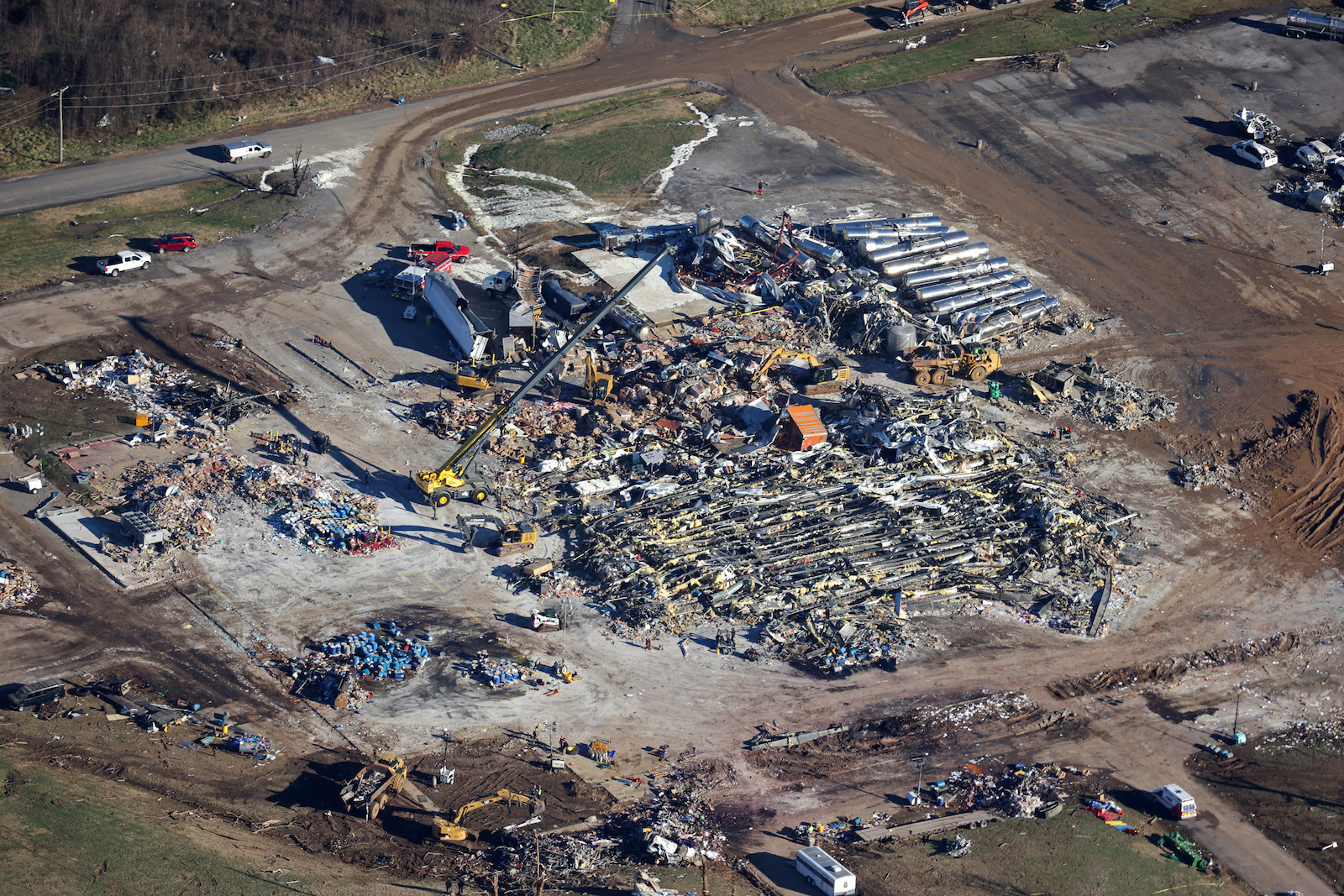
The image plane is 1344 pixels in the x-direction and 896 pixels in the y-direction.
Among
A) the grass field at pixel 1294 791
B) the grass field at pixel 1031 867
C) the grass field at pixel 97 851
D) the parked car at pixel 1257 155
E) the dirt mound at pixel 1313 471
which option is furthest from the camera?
the parked car at pixel 1257 155

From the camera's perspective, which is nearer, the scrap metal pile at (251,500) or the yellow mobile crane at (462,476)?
the scrap metal pile at (251,500)

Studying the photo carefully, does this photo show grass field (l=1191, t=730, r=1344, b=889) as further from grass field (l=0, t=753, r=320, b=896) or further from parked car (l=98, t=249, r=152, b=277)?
parked car (l=98, t=249, r=152, b=277)

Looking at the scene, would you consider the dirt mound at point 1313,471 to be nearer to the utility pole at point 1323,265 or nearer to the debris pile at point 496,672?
the utility pole at point 1323,265

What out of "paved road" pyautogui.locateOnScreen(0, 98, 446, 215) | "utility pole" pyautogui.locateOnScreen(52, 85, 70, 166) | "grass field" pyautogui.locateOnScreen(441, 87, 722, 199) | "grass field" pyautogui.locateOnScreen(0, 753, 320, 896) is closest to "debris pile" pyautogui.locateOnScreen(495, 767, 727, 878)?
"grass field" pyautogui.locateOnScreen(0, 753, 320, 896)

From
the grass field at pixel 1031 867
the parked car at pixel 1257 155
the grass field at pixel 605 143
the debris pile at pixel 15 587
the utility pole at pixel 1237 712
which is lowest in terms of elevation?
the debris pile at pixel 15 587

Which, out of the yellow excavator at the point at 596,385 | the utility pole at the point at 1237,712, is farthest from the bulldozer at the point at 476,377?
the utility pole at the point at 1237,712

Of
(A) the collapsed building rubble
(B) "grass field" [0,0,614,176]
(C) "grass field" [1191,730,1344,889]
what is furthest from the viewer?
(B) "grass field" [0,0,614,176]

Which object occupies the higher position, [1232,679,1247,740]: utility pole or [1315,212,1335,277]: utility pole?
[1315,212,1335,277]: utility pole
